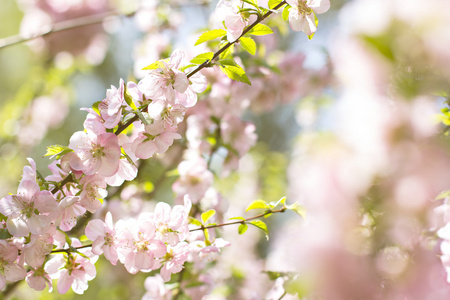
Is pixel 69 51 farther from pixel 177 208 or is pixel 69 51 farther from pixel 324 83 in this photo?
pixel 177 208

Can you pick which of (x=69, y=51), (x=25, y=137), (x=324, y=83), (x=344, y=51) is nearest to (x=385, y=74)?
(x=344, y=51)

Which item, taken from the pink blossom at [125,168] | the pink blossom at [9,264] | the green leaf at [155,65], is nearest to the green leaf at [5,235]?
the pink blossom at [9,264]

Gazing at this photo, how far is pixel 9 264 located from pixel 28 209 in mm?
72

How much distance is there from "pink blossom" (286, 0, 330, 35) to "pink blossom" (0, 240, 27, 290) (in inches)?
15.9

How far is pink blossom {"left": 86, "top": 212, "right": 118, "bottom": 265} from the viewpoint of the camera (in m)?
0.55

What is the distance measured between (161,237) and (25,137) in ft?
3.52

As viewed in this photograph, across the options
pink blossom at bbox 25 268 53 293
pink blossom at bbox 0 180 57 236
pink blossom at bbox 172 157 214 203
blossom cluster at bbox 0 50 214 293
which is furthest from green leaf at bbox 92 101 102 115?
pink blossom at bbox 172 157 214 203

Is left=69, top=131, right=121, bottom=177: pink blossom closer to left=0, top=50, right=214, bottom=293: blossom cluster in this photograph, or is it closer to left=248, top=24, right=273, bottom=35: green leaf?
left=0, top=50, right=214, bottom=293: blossom cluster

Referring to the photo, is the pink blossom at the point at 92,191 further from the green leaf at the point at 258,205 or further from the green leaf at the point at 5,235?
the green leaf at the point at 258,205

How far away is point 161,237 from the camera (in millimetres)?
563

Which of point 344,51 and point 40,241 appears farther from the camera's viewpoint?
point 40,241

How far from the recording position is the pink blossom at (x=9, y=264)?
1.62 feet

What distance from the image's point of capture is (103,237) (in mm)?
553

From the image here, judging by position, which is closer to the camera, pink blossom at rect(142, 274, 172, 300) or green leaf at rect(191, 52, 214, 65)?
green leaf at rect(191, 52, 214, 65)
